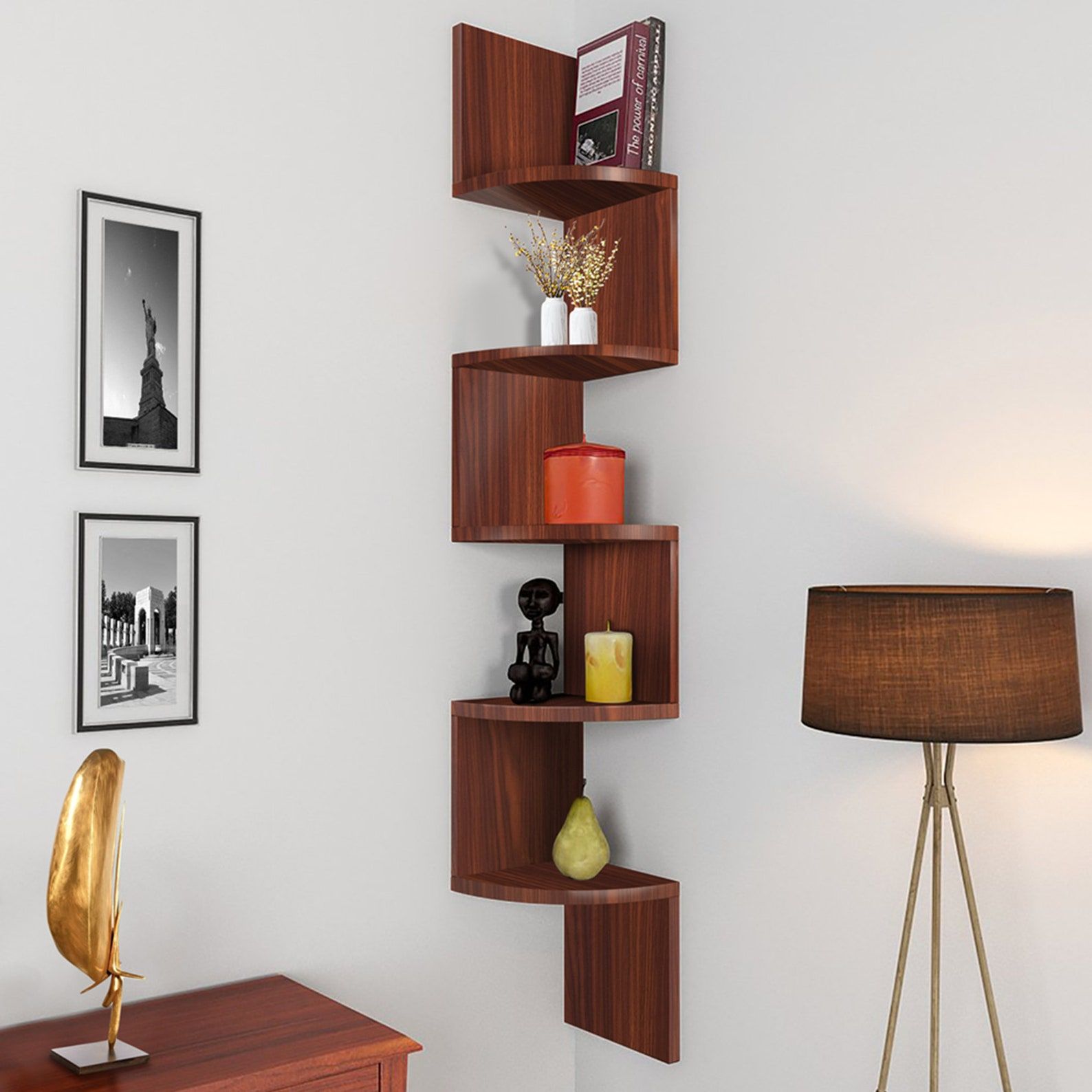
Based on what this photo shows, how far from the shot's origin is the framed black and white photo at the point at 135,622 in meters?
2.00

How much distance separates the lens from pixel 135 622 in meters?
2.05

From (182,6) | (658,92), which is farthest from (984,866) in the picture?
(182,6)

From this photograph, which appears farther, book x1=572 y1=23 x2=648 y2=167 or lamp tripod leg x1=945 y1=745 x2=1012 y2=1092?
book x1=572 y1=23 x2=648 y2=167

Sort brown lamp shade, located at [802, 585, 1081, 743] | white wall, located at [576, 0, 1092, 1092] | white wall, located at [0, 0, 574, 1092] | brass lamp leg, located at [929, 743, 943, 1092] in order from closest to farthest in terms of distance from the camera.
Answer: brown lamp shade, located at [802, 585, 1081, 743] < brass lamp leg, located at [929, 743, 943, 1092] < white wall, located at [576, 0, 1092, 1092] < white wall, located at [0, 0, 574, 1092]

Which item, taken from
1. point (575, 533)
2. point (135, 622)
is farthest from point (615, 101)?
point (135, 622)

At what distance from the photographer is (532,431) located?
2537 millimetres

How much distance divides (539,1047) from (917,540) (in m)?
1.35

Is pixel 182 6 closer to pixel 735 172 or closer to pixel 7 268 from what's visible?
pixel 7 268

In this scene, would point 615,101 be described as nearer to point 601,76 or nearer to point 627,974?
point 601,76

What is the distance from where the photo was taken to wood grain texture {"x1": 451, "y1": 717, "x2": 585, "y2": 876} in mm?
2432

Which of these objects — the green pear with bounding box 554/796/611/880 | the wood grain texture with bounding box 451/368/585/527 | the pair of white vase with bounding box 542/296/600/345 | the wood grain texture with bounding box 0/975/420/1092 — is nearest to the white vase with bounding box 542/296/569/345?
the pair of white vase with bounding box 542/296/600/345

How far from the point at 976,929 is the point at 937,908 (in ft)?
0.26

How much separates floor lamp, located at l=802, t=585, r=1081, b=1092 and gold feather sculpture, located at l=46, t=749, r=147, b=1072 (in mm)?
1004

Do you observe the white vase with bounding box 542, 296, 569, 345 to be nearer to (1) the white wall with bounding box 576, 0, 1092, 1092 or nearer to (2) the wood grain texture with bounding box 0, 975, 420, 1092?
(1) the white wall with bounding box 576, 0, 1092, 1092
